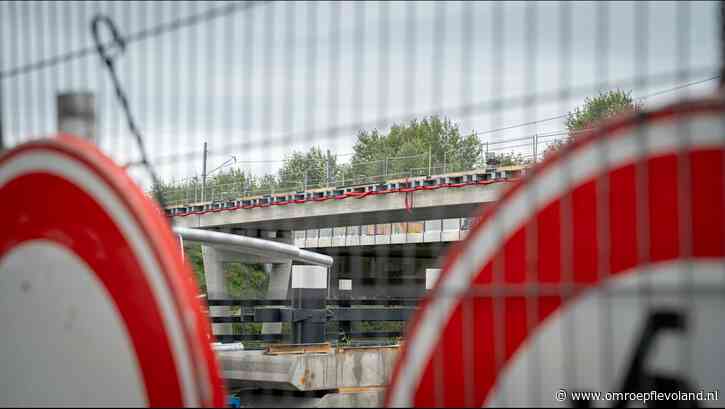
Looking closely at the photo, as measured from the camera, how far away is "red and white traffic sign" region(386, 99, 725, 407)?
5.37 ft

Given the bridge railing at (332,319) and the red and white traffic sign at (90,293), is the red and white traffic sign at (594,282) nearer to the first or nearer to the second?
the red and white traffic sign at (90,293)

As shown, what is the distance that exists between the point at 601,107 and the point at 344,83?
29.6 inches

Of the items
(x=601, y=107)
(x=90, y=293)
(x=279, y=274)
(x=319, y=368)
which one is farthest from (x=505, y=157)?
(x=279, y=274)

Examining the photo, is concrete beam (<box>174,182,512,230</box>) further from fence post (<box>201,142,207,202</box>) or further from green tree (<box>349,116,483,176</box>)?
green tree (<box>349,116,483,176</box>)

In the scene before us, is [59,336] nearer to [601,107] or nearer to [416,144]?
[416,144]

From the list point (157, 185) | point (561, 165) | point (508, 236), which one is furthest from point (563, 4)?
point (157, 185)

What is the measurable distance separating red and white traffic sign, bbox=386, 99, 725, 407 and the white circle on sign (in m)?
0.88

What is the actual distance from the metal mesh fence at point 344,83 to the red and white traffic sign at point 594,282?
15mm

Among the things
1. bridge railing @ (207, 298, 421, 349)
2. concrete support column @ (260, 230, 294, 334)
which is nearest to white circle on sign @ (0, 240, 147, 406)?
bridge railing @ (207, 298, 421, 349)

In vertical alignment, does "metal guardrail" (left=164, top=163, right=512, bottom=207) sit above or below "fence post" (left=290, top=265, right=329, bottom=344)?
above

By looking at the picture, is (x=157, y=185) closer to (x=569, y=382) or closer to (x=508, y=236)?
(x=508, y=236)

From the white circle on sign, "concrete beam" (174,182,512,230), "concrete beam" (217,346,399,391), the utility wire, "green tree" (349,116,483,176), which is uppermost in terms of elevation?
"concrete beam" (174,182,512,230)

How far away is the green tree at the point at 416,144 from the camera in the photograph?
2.48m

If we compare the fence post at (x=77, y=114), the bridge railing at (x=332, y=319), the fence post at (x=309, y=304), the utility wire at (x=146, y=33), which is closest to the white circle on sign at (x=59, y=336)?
the fence post at (x=77, y=114)
